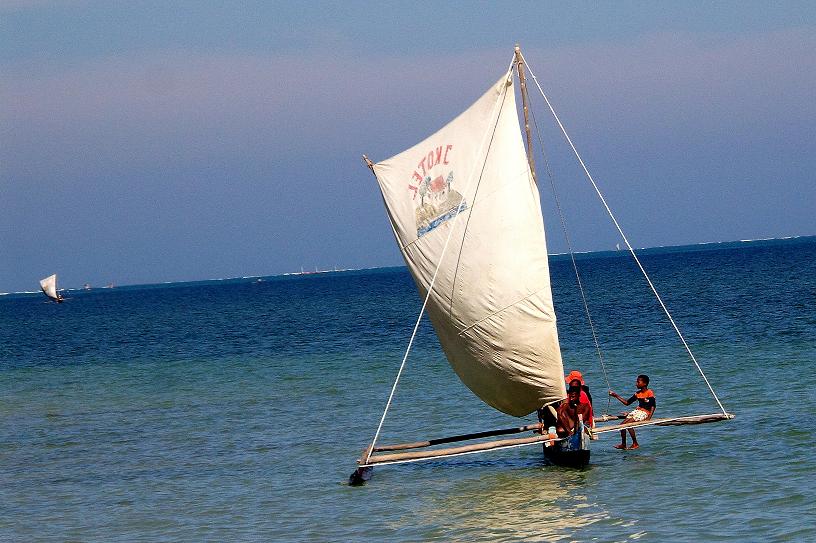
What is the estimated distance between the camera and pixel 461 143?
19547 mm

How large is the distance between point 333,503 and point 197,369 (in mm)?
30312

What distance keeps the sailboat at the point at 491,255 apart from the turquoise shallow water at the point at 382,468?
1.18m

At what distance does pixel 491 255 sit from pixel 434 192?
1536 mm

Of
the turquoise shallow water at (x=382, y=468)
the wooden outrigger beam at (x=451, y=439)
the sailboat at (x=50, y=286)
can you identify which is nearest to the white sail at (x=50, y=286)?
the sailboat at (x=50, y=286)

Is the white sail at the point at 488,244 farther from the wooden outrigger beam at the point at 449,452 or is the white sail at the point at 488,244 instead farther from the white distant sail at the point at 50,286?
the white distant sail at the point at 50,286

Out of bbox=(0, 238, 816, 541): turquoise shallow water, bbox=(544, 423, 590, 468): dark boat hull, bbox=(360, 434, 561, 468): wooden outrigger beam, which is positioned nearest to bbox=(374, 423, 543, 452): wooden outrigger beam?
A: bbox=(0, 238, 816, 541): turquoise shallow water

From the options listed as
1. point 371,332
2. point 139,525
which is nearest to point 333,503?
point 139,525

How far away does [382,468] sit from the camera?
21.8 m

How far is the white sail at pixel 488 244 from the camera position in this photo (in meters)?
19.2

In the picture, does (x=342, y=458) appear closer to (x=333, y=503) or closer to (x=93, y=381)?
(x=333, y=503)

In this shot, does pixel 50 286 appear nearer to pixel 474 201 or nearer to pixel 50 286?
pixel 50 286

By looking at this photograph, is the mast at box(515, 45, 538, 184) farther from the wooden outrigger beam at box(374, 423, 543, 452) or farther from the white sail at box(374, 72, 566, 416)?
the wooden outrigger beam at box(374, 423, 543, 452)

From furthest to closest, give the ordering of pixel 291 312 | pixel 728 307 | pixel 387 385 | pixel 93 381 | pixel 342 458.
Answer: pixel 291 312, pixel 728 307, pixel 93 381, pixel 387 385, pixel 342 458

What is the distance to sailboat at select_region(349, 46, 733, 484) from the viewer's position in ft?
63.0
